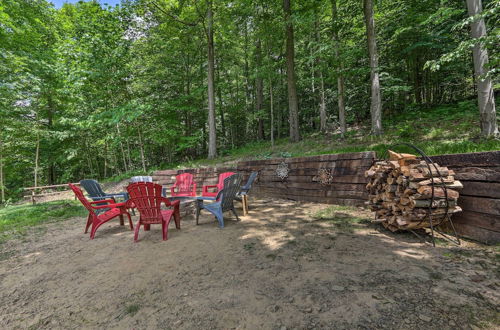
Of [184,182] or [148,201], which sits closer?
[148,201]

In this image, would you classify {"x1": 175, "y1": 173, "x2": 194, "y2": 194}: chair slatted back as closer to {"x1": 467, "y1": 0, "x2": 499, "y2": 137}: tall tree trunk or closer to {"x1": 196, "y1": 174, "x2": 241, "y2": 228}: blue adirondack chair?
{"x1": 196, "y1": 174, "x2": 241, "y2": 228}: blue adirondack chair

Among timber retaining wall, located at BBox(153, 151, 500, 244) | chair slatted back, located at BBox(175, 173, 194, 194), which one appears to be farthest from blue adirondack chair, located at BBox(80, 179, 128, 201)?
timber retaining wall, located at BBox(153, 151, 500, 244)

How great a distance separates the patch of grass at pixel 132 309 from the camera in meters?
1.66

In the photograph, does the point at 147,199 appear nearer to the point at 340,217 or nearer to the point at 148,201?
the point at 148,201

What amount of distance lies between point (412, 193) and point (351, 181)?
5.01 feet

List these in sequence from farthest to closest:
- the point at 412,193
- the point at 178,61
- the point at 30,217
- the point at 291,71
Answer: the point at 178,61
the point at 291,71
the point at 30,217
the point at 412,193

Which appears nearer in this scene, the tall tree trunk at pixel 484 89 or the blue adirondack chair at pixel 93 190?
the tall tree trunk at pixel 484 89

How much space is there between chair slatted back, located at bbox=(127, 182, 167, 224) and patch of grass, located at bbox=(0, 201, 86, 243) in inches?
118

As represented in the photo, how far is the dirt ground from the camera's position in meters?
1.46

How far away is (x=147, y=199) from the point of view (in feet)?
10.5

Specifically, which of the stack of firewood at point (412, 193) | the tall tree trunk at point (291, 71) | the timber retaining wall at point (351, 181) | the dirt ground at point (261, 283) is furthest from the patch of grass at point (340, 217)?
the tall tree trunk at point (291, 71)

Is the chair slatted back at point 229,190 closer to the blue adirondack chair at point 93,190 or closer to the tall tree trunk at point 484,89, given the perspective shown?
the blue adirondack chair at point 93,190

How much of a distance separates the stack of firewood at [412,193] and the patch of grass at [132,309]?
288 centimetres

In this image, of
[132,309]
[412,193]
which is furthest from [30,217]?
[412,193]
